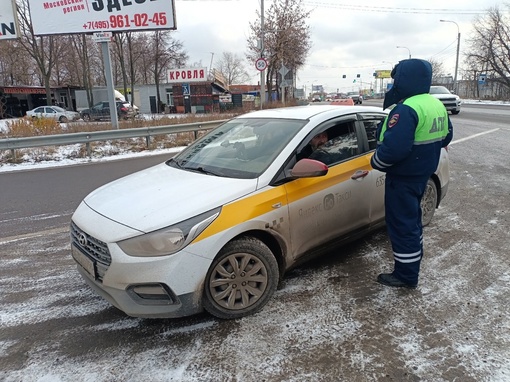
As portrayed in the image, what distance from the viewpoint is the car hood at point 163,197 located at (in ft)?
8.86

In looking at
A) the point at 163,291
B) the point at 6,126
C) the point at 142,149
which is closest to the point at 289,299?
the point at 163,291

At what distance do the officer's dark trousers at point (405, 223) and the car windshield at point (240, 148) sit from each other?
104 centimetres

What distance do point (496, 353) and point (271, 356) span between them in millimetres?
1495

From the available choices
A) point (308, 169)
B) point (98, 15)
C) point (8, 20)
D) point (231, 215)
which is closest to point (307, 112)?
point (308, 169)

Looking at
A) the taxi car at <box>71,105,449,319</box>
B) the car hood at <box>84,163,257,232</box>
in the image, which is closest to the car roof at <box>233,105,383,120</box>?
the taxi car at <box>71,105,449,319</box>

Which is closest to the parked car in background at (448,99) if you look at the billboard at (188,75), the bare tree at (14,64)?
the billboard at (188,75)

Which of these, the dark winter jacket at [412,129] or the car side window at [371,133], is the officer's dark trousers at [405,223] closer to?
the dark winter jacket at [412,129]

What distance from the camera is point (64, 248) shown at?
4.45 meters

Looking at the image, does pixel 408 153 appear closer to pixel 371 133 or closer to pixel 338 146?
pixel 338 146

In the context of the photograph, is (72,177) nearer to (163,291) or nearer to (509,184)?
(163,291)

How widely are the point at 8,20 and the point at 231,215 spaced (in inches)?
819

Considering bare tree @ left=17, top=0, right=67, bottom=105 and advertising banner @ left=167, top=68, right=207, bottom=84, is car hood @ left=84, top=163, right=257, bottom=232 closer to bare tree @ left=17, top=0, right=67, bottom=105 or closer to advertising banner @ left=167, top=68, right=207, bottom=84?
advertising banner @ left=167, top=68, right=207, bottom=84

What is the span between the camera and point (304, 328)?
2.87 meters

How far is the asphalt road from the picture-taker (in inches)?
97.0
